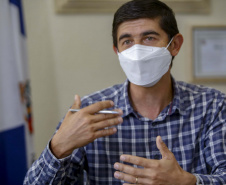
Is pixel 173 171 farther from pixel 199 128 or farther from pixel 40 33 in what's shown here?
pixel 40 33

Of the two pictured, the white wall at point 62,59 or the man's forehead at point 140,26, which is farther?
the white wall at point 62,59

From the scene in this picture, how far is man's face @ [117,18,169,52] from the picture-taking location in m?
1.06

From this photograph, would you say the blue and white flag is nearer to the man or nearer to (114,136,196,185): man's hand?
the man

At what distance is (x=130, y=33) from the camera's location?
107cm

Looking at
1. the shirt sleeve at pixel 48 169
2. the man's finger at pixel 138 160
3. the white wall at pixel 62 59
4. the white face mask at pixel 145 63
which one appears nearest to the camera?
the man's finger at pixel 138 160

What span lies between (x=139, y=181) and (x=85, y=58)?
0.95m

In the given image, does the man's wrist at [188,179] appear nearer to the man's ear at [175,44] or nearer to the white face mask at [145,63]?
the white face mask at [145,63]

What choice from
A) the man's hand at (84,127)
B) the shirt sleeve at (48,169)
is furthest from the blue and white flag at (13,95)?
the man's hand at (84,127)

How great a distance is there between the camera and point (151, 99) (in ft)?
3.74

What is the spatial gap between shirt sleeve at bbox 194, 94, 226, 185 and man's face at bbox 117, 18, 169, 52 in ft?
1.19

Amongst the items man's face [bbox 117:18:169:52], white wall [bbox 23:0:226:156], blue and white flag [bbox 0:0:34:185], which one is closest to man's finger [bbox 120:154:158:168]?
man's face [bbox 117:18:169:52]

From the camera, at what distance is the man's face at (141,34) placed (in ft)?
3.49

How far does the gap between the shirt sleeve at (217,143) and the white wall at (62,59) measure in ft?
2.18

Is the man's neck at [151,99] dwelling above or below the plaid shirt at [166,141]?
above
